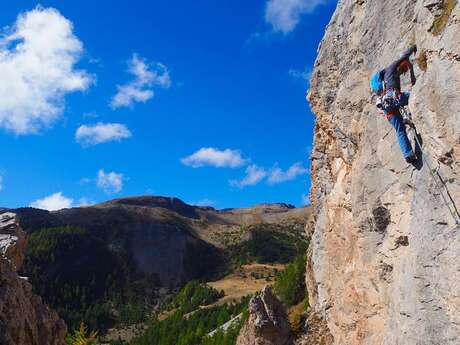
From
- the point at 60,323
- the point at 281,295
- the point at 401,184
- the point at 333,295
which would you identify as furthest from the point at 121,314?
the point at 401,184

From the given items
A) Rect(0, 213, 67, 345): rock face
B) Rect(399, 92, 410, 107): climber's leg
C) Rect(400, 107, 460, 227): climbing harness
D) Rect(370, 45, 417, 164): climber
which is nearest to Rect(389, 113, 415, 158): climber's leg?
Rect(370, 45, 417, 164): climber

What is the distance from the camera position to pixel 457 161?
48.1 feet

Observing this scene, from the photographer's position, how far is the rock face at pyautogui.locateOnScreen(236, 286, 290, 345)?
141 feet

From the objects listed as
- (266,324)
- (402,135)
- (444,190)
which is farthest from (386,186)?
(266,324)

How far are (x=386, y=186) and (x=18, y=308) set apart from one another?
70.4 feet

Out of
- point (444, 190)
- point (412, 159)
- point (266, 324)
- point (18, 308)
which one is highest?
point (412, 159)

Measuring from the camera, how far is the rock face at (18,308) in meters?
26.1

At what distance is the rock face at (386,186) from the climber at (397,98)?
431mm

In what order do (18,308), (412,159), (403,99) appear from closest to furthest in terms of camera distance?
(412,159), (403,99), (18,308)

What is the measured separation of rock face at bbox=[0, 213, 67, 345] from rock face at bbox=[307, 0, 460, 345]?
57.0 ft

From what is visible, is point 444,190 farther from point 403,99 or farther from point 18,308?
point 18,308

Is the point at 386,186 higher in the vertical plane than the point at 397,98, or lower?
lower

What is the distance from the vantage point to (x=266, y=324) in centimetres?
4334

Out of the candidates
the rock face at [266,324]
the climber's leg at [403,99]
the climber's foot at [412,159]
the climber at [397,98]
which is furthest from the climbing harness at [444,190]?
the rock face at [266,324]
